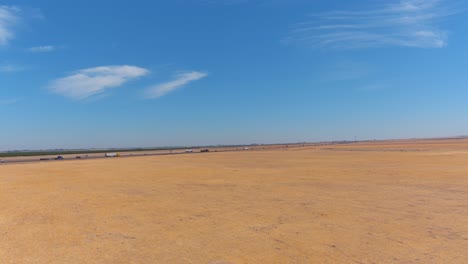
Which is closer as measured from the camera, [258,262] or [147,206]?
[258,262]

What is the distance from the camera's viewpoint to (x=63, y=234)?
8742mm

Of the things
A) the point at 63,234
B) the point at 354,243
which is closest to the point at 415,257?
the point at 354,243

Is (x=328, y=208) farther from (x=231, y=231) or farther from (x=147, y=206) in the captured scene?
(x=147, y=206)

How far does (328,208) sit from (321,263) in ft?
16.8

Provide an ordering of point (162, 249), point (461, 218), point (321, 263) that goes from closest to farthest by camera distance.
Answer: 1. point (321, 263)
2. point (162, 249)
3. point (461, 218)

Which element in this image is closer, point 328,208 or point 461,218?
point 461,218

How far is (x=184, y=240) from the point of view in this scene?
26.0 feet

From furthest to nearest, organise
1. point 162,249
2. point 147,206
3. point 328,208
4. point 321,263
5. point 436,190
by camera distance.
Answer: point 436,190 → point 147,206 → point 328,208 → point 162,249 → point 321,263

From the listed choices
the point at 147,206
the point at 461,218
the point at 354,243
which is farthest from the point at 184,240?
the point at 461,218

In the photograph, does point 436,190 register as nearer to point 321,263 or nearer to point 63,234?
point 321,263

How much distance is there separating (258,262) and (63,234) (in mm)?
5693

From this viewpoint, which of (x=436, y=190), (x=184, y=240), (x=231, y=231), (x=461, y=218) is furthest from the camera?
(x=436, y=190)

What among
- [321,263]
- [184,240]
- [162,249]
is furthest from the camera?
[184,240]

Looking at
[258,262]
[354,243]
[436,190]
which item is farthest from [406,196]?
[258,262]
